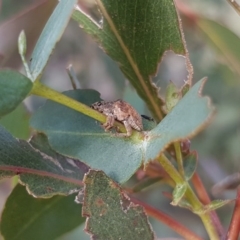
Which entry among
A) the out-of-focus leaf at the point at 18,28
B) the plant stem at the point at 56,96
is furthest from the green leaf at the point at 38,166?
the out-of-focus leaf at the point at 18,28

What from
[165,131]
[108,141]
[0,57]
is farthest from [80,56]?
[165,131]

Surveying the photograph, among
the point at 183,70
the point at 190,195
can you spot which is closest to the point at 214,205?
the point at 190,195

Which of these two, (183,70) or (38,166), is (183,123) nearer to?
(38,166)

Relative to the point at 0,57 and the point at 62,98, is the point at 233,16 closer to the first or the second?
the point at 0,57

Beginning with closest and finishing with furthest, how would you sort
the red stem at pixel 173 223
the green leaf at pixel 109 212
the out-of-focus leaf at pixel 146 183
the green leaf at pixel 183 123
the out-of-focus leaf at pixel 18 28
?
the green leaf at pixel 183 123
the green leaf at pixel 109 212
the red stem at pixel 173 223
the out-of-focus leaf at pixel 146 183
the out-of-focus leaf at pixel 18 28

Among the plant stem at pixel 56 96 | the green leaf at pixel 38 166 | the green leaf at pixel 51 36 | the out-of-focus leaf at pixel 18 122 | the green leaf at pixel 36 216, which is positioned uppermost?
the green leaf at pixel 51 36

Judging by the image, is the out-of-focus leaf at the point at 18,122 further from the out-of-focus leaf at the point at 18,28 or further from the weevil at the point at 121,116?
the weevil at the point at 121,116

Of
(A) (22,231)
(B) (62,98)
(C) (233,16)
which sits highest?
Result: (C) (233,16)
